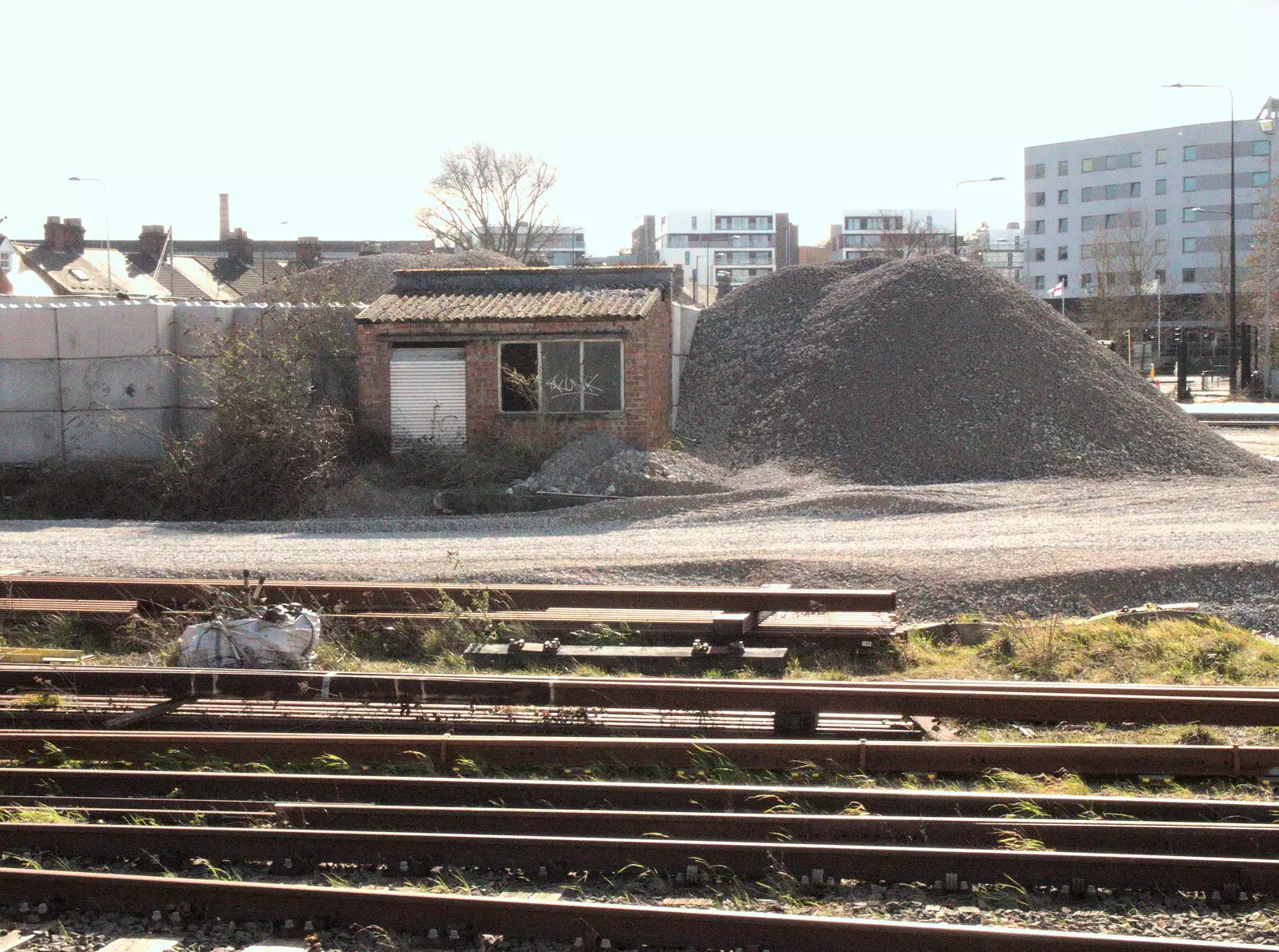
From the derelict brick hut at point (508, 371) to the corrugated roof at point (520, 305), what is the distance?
0.12 ft

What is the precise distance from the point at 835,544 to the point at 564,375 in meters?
8.33

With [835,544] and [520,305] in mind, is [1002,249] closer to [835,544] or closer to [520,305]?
[520,305]

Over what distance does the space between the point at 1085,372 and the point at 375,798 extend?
61.5ft

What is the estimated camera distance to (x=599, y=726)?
7.64 meters

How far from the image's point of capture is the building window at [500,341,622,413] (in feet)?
69.1

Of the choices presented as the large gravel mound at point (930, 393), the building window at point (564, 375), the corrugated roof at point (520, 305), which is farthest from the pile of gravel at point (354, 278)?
the large gravel mound at point (930, 393)

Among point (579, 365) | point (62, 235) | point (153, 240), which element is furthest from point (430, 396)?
point (153, 240)

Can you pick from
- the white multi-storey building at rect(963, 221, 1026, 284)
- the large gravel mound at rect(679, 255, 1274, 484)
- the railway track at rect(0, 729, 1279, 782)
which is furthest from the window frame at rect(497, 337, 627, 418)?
the white multi-storey building at rect(963, 221, 1026, 284)

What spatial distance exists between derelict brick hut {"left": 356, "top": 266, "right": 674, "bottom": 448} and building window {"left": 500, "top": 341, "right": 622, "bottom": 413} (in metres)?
0.01

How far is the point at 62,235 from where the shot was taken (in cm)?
5184

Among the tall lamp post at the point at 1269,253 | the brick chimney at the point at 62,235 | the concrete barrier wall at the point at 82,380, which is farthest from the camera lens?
the brick chimney at the point at 62,235

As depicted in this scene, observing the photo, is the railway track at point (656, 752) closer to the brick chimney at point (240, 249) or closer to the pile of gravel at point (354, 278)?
the pile of gravel at point (354, 278)

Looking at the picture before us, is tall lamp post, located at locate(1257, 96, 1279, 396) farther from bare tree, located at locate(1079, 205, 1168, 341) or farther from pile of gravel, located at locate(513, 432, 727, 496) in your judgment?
pile of gravel, located at locate(513, 432, 727, 496)

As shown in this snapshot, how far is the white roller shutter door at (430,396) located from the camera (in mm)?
21156
